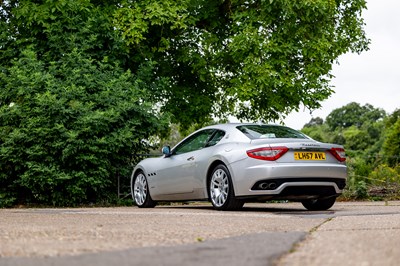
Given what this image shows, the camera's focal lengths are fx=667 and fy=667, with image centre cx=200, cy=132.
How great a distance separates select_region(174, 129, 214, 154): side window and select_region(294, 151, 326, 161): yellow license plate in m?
1.84

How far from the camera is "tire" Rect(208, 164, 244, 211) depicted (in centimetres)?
1014

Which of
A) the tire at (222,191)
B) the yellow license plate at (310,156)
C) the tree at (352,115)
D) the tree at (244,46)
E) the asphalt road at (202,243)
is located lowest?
the asphalt road at (202,243)

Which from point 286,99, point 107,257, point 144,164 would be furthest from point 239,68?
point 107,257

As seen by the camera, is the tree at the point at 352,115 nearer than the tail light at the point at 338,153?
No

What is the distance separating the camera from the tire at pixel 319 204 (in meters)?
10.9

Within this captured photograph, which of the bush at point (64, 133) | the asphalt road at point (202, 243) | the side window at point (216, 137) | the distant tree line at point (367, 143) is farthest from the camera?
the distant tree line at point (367, 143)

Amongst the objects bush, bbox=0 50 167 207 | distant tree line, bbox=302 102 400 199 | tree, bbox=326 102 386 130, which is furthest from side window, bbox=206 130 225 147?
tree, bbox=326 102 386 130

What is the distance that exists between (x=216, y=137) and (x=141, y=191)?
2567 millimetres

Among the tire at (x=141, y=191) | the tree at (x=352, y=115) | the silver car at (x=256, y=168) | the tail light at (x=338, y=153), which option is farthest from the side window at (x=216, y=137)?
the tree at (x=352, y=115)

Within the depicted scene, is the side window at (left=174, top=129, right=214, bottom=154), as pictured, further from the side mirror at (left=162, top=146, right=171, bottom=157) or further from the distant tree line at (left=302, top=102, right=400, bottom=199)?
the distant tree line at (left=302, top=102, right=400, bottom=199)

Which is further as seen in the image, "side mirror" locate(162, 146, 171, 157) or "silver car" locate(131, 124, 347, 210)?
"side mirror" locate(162, 146, 171, 157)

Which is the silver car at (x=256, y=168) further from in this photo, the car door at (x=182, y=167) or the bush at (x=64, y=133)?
the bush at (x=64, y=133)

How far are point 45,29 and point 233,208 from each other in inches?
360

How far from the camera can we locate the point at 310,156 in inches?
394
